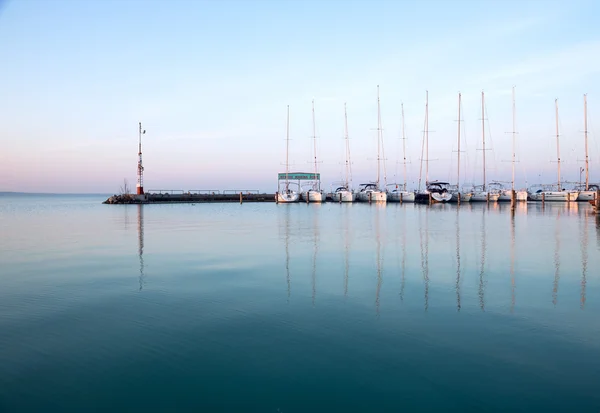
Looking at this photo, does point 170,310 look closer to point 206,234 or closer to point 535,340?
point 535,340

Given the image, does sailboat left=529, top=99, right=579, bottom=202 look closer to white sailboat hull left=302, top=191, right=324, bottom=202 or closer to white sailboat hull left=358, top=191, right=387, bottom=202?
white sailboat hull left=358, top=191, right=387, bottom=202

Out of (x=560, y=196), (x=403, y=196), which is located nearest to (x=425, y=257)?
(x=403, y=196)

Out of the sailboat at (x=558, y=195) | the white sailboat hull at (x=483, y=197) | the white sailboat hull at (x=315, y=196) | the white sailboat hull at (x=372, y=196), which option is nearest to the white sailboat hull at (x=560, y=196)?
the sailboat at (x=558, y=195)

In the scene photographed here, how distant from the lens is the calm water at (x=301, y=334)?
283 inches

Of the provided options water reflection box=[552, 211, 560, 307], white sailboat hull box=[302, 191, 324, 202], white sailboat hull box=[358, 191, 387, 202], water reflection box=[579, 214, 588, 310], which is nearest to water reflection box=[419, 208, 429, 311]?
water reflection box=[552, 211, 560, 307]

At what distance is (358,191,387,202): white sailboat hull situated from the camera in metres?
95.6

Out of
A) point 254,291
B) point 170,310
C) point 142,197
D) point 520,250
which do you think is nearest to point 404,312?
point 254,291

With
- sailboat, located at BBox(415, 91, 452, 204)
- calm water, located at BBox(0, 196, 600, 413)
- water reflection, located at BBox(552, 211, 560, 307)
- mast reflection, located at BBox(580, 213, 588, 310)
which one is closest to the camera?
calm water, located at BBox(0, 196, 600, 413)

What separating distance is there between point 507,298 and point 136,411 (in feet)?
36.7

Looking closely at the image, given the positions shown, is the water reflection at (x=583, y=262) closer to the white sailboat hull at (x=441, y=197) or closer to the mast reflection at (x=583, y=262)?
the mast reflection at (x=583, y=262)

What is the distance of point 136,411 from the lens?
672 cm

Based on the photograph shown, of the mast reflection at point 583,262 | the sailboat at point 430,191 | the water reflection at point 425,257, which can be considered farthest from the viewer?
the sailboat at point 430,191

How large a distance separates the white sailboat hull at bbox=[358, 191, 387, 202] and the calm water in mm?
75322

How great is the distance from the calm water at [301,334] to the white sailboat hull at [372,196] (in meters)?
75.3
